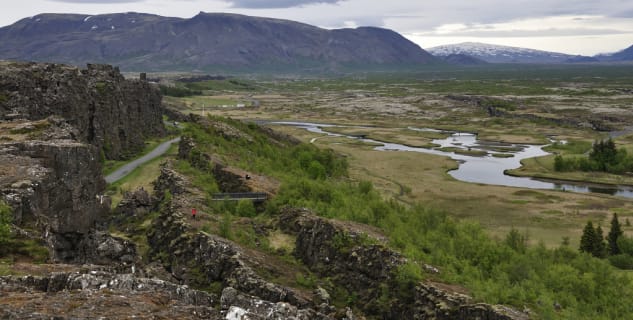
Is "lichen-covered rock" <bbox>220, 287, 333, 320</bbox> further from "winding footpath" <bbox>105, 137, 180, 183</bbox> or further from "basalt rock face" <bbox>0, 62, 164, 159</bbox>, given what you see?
"winding footpath" <bbox>105, 137, 180, 183</bbox>

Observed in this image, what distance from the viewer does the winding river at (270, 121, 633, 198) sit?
107 meters

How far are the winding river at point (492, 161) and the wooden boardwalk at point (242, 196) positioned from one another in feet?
225

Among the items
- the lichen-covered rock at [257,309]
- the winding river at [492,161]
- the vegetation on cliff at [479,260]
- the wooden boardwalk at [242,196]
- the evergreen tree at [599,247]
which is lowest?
the winding river at [492,161]

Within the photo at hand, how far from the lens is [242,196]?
49844 millimetres

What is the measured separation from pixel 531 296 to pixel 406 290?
7.71 metres

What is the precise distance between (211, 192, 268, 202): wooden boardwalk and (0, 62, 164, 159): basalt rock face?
13.7 m

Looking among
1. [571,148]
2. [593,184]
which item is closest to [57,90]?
[593,184]

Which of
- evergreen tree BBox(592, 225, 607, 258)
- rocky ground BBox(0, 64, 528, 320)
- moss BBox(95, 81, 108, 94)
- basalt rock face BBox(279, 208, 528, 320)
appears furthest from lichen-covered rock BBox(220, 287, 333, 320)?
moss BBox(95, 81, 108, 94)

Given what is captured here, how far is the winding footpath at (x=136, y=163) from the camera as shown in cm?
7094

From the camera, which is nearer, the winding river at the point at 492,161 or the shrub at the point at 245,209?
the shrub at the point at 245,209

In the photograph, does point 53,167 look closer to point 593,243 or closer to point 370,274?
point 370,274

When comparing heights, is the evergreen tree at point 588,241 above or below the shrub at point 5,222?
below

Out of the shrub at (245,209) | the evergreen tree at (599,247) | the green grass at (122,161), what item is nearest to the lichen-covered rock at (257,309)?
the shrub at (245,209)

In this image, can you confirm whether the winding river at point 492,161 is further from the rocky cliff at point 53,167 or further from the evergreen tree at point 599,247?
the rocky cliff at point 53,167
